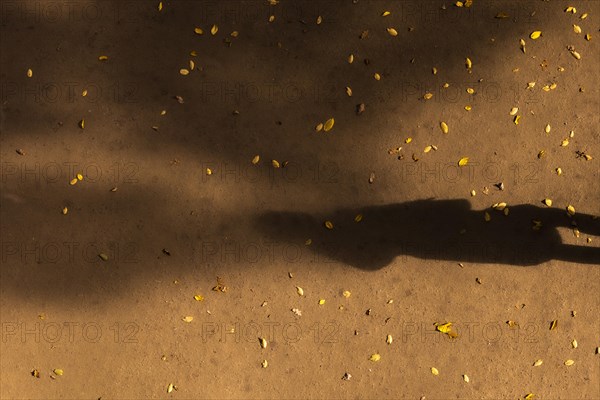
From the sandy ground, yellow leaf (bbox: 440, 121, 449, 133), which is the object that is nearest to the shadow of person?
the sandy ground

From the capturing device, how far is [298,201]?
4.58m

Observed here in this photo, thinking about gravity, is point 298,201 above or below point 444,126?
below

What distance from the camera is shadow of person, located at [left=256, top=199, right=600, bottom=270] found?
453 cm

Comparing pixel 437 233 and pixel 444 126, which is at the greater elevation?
pixel 444 126

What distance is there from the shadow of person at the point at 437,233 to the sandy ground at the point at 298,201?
14 millimetres

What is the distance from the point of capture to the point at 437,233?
4.55m

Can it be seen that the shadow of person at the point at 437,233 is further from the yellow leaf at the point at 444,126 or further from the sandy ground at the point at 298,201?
the yellow leaf at the point at 444,126

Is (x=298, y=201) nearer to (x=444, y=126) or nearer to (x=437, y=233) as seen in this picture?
(x=437, y=233)

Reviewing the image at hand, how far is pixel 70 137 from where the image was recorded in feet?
15.1

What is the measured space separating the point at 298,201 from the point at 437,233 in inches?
38.9

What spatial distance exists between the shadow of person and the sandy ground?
14mm

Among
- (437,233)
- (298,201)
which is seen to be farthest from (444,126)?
(298,201)

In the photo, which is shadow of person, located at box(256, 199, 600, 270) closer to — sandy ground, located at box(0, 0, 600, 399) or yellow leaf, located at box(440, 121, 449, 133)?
sandy ground, located at box(0, 0, 600, 399)

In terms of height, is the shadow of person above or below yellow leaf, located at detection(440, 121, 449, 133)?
below
